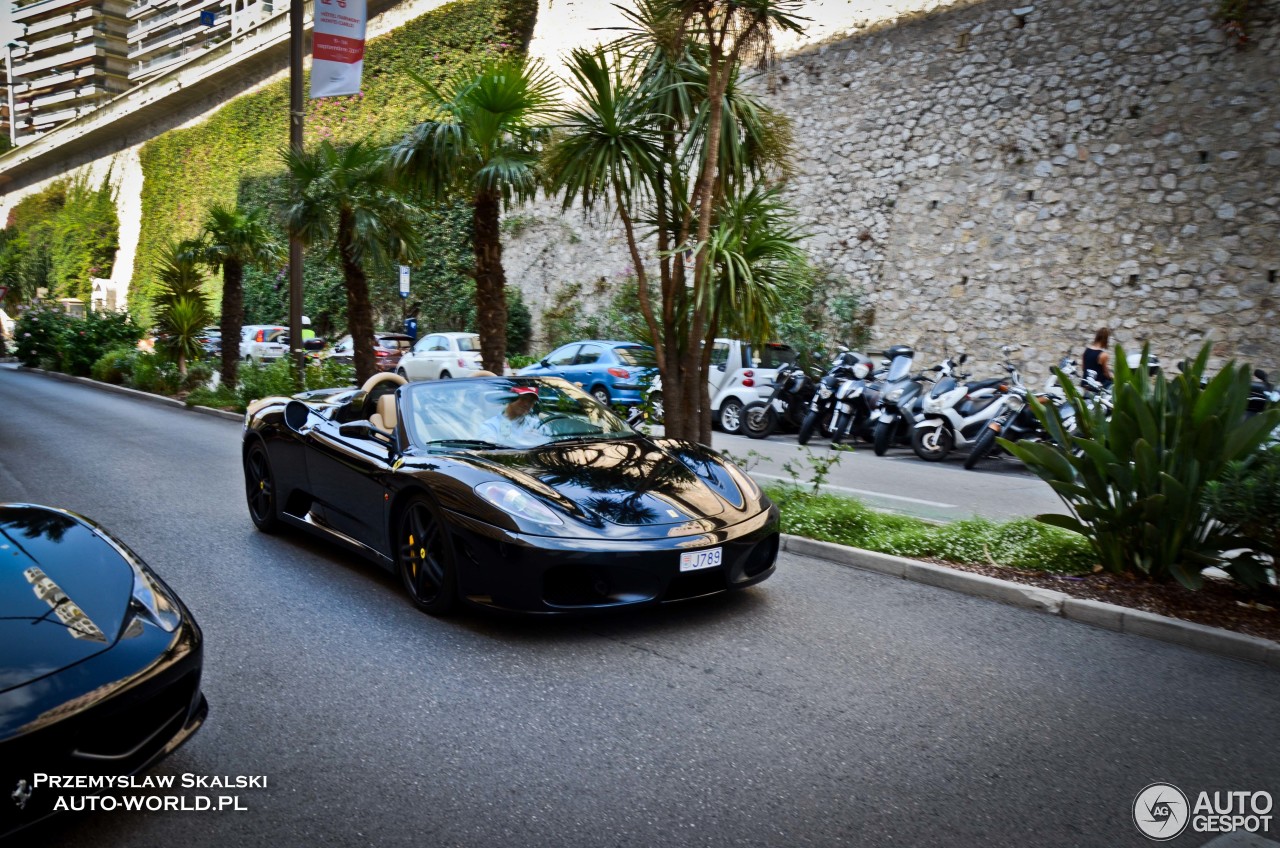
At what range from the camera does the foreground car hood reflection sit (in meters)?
4.95

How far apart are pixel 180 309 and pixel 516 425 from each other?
17717mm

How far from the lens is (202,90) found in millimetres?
45344

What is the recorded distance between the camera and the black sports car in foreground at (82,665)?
8.46 ft

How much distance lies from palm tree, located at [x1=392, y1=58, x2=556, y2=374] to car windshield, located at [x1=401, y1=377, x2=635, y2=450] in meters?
4.78

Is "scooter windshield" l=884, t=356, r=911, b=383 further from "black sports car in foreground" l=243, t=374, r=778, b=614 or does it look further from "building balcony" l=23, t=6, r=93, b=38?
"building balcony" l=23, t=6, r=93, b=38

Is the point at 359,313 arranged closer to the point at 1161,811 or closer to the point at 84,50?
the point at 1161,811

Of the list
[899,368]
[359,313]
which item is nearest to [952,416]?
[899,368]

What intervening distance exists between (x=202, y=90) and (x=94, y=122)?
42.3ft

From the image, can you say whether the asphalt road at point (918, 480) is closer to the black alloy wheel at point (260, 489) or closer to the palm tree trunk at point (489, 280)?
the palm tree trunk at point (489, 280)

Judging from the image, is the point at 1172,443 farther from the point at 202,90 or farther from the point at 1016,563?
the point at 202,90

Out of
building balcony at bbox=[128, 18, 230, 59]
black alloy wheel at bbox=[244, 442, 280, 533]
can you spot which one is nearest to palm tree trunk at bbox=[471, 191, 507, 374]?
black alloy wheel at bbox=[244, 442, 280, 533]

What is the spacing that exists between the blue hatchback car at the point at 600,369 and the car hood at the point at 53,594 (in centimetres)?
1411

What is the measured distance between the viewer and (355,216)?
1464cm

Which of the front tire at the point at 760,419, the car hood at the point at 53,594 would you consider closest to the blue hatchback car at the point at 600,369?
the front tire at the point at 760,419
